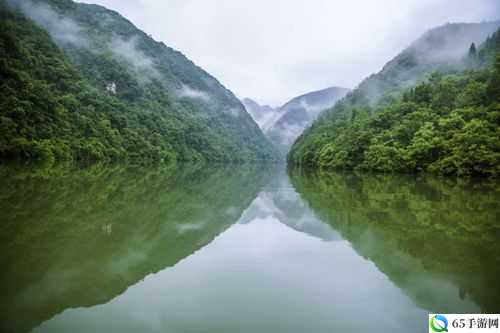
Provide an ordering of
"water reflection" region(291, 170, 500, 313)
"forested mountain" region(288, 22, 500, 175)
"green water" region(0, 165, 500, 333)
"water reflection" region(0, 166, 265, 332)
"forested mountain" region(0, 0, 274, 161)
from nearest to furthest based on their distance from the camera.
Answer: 1. "green water" region(0, 165, 500, 333)
2. "water reflection" region(0, 166, 265, 332)
3. "water reflection" region(291, 170, 500, 313)
4. "forested mountain" region(288, 22, 500, 175)
5. "forested mountain" region(0, 0, 274, 161)

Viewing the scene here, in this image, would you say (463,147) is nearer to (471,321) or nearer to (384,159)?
(384,159)

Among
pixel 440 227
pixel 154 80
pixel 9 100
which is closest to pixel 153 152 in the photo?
pixel 9 100

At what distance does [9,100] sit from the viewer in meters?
42.2

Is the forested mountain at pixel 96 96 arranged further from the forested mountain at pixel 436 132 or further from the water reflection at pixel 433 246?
the forested mountain at pixel 436 132

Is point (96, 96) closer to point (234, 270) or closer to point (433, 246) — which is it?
point (234, 270)

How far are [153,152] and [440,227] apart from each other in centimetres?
7987

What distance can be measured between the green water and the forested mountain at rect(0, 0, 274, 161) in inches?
1477

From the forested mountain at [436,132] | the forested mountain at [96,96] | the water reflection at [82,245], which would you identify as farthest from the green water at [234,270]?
the forested mountain at [96,96]

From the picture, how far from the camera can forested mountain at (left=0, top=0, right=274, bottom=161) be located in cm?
4606

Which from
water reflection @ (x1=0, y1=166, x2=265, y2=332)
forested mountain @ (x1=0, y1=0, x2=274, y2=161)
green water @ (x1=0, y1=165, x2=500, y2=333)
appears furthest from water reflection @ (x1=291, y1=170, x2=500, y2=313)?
forested mountain @ (x1=0, y1=0, x2=274, y2=161)

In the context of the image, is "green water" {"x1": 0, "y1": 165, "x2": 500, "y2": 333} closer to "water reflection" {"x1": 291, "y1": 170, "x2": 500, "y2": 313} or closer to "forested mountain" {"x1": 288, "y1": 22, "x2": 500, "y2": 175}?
"water reflection" {"x1": 291, "y1": 170, "x2": 500, "y2": 313}

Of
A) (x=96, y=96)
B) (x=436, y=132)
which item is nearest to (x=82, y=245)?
(x=436, y=132)

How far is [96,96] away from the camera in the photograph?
7856 cm

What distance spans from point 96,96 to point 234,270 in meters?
83.1
